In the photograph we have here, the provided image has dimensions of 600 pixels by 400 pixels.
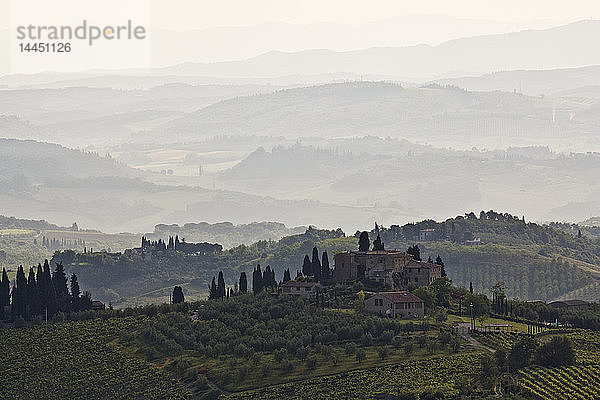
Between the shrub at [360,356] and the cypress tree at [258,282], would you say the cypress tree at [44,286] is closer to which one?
the cypress tree at [258,282]

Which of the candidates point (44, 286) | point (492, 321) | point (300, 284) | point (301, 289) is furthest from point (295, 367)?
point (44, 286)

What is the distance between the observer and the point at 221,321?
134 m

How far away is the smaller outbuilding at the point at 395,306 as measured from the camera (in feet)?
438

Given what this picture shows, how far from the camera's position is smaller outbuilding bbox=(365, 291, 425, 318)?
134 m

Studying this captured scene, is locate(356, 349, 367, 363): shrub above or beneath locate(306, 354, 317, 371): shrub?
above

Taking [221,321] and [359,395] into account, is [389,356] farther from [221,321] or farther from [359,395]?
[221,321]

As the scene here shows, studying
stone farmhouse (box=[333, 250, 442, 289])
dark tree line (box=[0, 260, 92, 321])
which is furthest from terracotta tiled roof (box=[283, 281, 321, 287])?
dark tree line (box=[0, 260, 92, 321])

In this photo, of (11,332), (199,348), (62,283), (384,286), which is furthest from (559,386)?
(62,283)

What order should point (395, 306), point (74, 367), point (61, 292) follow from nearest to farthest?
point (74, 367)
point (395, 306)
point (61, 292)

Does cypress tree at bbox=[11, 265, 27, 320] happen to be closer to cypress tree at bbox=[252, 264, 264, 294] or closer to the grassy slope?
the grassy slope

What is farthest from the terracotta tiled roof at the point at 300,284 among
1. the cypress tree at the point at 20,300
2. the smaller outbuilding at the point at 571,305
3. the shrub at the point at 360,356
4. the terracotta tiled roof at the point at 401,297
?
the shrub at the point at 360,356

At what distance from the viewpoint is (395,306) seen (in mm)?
133750

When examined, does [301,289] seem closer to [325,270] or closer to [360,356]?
[325,270]

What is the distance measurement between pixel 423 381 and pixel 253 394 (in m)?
14.3
